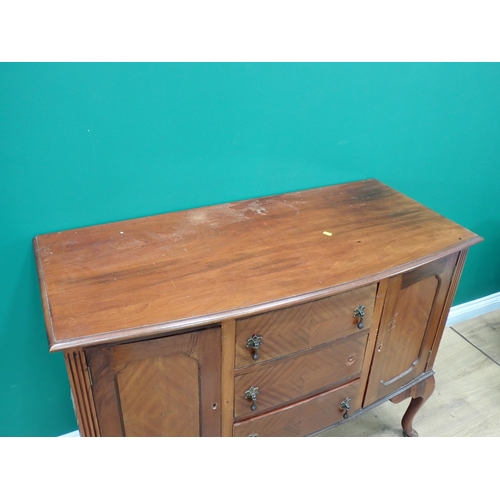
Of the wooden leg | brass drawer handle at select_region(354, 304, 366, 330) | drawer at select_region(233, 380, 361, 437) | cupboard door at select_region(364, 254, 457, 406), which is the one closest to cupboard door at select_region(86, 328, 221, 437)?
drawer at select_region(233, 380, 361, 437)

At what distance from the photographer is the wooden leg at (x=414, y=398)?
5.45 feet

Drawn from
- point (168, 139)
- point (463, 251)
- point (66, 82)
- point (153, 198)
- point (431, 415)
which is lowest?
point (431, 415)

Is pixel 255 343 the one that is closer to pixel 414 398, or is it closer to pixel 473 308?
pixel 414 398

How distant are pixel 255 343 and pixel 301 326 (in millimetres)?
127

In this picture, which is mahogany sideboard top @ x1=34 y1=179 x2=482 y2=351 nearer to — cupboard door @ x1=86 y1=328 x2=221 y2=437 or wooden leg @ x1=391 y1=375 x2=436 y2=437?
cupboard door @ x1=86 y1=328 x2=221 y2=437

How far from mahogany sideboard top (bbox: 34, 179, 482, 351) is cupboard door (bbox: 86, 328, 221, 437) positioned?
5cm

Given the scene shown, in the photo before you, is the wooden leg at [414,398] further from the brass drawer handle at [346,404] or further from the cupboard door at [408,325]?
the brass drawer handle at [346,404]

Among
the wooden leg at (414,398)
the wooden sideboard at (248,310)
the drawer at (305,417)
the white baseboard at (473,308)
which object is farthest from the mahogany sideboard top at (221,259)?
the white baseboard at (473,308)

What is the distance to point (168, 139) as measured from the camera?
137 centimetres

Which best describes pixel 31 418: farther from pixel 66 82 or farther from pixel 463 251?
pixel 463 251

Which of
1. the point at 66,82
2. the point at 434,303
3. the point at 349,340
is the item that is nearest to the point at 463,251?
the point at 434,303

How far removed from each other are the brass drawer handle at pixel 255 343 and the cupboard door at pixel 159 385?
75 mm
